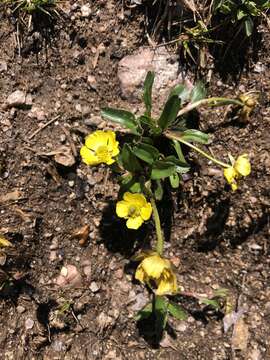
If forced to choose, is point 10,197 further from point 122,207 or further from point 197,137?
point 197,137

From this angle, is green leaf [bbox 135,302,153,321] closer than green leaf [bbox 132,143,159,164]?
Answer: No

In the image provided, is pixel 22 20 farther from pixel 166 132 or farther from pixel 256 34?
pixel 256 34

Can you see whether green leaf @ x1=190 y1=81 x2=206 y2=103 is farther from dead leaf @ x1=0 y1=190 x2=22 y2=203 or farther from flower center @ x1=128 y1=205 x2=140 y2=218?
dead leaf @ x1=0 y1=190 x2=22 y2=203

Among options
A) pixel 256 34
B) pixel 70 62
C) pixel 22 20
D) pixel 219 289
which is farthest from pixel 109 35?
pixel 219 289

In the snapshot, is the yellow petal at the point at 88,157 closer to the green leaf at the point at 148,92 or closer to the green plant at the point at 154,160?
the green plant at the point at 154,160

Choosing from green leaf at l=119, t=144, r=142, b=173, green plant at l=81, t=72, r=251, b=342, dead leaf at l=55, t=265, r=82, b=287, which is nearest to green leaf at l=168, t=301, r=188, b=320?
green plant at l=81, t=72, r=251, b=342

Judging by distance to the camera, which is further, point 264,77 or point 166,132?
point 264,77

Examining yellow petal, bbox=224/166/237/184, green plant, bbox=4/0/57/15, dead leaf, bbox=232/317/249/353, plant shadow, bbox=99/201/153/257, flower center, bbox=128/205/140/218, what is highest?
green plant, bbox=4/0/57/15
